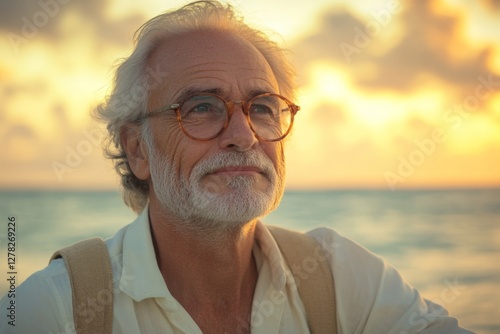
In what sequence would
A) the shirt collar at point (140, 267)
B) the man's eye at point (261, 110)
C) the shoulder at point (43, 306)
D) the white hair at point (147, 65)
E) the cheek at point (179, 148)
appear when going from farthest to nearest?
the white hair at point (147, 65)
the man's eye at point (261, 110)
the cheek at point (179, 148)
the shirt collar at point (140, 267)
the shoulder at point (43, 306)

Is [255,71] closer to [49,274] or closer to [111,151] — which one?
[111,151]

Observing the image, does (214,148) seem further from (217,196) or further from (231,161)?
(217,196)

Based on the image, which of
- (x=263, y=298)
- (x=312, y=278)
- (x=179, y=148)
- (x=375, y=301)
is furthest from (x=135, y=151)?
(x=375, y=301)

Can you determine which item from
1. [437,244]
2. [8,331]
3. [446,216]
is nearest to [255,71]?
[8,331]

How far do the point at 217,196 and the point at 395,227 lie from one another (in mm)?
18310

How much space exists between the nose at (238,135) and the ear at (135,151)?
0.59 meters

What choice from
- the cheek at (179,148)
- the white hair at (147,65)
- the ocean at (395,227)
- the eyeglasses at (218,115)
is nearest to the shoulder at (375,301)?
the eyeglasses at (218,115)

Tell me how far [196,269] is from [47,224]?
1886cm

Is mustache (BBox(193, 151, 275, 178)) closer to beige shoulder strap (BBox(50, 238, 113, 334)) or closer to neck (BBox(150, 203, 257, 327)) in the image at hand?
neck (BBox(150, 203, 257, 327))

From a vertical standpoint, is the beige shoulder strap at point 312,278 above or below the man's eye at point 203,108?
below

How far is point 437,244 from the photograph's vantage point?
52.5ft

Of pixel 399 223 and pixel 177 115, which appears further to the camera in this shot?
pixel 399 223

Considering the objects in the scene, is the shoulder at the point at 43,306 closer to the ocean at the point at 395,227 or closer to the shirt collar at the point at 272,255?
the shirt collar at the point at 272,255

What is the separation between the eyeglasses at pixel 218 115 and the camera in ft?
9.25
